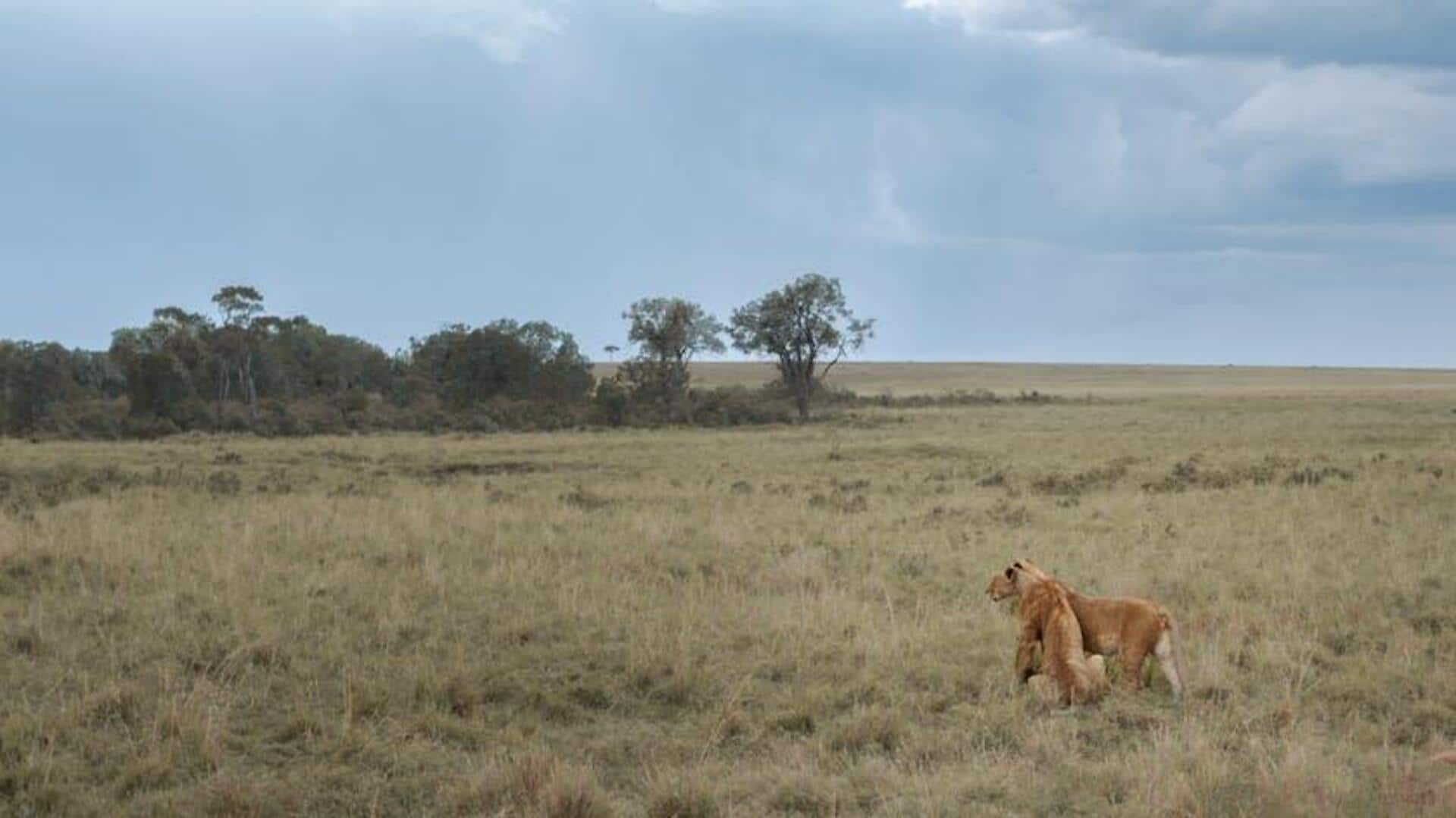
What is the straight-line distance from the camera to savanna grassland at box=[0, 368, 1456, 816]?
615 cm

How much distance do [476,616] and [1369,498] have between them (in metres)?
14.2

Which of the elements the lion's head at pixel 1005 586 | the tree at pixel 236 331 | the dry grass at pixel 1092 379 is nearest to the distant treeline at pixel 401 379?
the tree at pixel 236 331

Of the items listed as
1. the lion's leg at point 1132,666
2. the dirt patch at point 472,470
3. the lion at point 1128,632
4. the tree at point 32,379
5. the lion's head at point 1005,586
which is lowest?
the dirt patch at point 472,470

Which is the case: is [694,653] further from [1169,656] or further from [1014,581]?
[1169,656]

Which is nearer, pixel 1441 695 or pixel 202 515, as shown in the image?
pixel 1441 695

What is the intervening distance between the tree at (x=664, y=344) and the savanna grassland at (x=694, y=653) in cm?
4190

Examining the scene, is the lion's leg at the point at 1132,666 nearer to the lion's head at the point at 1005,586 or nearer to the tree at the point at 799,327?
the lion's head at the point at 1005,586

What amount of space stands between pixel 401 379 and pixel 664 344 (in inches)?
738

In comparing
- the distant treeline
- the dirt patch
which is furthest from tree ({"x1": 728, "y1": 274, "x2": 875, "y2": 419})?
the dirt patch

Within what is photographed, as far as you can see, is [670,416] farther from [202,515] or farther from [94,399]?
[202,515]

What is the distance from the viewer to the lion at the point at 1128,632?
7.65 meters

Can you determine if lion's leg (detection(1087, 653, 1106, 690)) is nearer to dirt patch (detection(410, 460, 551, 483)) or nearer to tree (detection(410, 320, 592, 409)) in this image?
dirt patch (detection(410, 460, 551, 483))

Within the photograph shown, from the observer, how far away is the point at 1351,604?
10375 millimetres

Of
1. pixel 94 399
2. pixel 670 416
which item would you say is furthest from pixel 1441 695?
pixel 94 399
